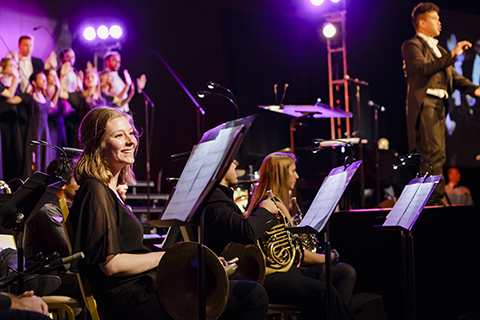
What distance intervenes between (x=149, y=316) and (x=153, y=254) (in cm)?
25

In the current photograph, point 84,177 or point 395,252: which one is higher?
point 84,177

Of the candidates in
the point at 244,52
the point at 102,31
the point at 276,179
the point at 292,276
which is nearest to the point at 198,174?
the point at 292,276

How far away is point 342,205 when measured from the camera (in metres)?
6.37

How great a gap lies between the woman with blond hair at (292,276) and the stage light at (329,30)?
4468mm

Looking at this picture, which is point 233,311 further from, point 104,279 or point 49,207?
point 49,207

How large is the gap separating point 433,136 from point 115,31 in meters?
5.81

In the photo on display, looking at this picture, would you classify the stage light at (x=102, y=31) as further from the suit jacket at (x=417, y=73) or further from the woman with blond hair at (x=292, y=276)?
the woman with blond hair at (x=292, y=276)

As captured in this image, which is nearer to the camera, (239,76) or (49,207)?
(49,207)

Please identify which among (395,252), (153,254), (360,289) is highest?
(153,254)

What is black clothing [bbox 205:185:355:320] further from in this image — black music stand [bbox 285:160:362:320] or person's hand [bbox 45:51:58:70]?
person's hand [bbox 45:51:58:70]

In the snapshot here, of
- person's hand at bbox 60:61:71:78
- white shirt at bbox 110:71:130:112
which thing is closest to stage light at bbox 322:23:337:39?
white shirt at bbox 110:71:130:112

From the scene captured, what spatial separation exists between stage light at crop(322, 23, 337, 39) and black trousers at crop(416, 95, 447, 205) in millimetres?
3170

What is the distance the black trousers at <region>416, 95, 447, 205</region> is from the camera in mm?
4887

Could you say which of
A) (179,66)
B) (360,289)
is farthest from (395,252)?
(179,66)
